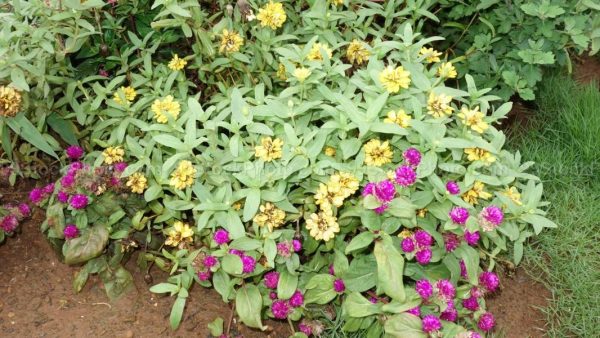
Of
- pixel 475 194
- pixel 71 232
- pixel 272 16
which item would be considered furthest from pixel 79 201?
pixel 475 194

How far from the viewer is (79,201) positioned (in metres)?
2.25

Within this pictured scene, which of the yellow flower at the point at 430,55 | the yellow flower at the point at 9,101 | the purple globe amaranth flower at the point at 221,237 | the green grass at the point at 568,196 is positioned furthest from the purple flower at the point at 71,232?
the green grass at the point at 568,196

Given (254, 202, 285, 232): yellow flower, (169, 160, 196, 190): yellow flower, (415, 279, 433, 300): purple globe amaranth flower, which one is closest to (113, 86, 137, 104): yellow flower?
(169, 160, 196, 190): yellow flower

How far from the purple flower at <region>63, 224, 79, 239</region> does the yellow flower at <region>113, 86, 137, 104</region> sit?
1.78 feet

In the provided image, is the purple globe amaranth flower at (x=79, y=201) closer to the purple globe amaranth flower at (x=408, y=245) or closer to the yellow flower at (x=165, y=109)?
the yellow flower at (x=165, y=109)

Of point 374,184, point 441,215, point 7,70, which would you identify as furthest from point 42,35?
point 441,215

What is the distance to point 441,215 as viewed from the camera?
2.01m

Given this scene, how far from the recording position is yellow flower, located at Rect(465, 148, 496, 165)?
2.06m

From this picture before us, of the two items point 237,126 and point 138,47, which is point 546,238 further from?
point 138,47

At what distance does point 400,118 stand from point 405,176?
9.7 inches

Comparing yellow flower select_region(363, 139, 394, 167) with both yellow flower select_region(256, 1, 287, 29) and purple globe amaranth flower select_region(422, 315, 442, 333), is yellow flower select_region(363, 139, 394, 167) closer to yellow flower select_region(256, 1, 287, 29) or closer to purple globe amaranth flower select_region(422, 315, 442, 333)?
purple globe amaranth flower select_region(422, 315, 442, 333)

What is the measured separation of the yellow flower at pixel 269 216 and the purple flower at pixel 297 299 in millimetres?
271

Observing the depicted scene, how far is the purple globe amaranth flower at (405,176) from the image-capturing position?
77.4 inches

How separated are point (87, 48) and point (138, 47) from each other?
25 centimetres
